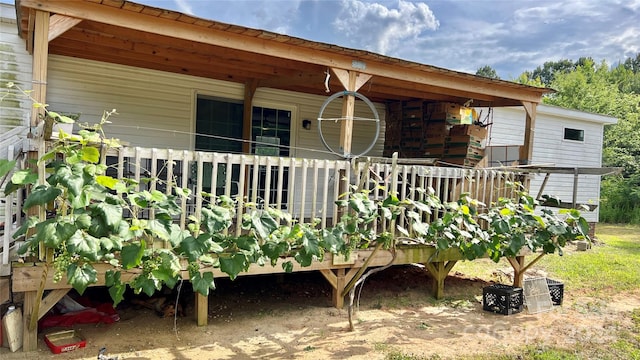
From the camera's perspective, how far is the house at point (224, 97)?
3637 mm

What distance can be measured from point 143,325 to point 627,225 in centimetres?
1923

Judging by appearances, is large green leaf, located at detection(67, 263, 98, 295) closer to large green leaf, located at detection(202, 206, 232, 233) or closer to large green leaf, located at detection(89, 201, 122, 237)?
large green leaf, located at detection(89, 201, 122, 237)

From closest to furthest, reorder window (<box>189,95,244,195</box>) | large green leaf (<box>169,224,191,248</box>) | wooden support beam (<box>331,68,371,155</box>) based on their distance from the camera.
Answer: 1. large green leaf (<box>169,224,191,248</box>)
2. wooden support beam (<box>331,68,371,155</box>)
3. window (<box>189,95,244,195</box>)

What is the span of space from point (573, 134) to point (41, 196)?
38.9 ft

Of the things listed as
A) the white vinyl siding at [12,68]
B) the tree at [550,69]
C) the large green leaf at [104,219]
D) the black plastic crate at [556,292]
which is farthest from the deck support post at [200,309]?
the tree at [550,69]

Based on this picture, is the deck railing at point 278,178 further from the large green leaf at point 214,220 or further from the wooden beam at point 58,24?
the wooden beam at point 58,24

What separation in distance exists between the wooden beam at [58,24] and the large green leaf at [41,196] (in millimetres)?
1508

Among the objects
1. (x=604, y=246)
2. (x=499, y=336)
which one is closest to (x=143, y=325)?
(x=499, y=336)

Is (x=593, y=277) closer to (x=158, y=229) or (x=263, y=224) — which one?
(x=263, y=224)

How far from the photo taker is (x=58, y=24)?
3.49m

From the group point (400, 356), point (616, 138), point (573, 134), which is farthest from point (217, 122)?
point (616, 138)

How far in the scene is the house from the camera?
3637mm

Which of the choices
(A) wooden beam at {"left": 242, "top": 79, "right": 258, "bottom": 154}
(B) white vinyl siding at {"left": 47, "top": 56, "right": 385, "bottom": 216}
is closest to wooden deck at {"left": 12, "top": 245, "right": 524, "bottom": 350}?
(B) white vinyl siding at {"left": 47, "top": 56, "right": 385, "bottom": 216}

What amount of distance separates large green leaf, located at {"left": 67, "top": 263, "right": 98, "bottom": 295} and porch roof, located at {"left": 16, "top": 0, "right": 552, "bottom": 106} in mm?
1937
